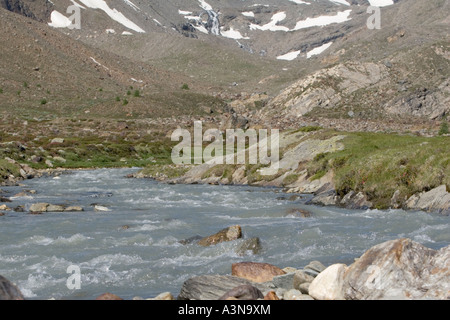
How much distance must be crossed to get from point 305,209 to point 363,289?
45.7ft

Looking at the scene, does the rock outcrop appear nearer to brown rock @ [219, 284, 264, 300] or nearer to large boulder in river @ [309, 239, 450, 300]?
brown rock @ [219, 284, 264, 300]

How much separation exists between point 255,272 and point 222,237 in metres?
5.29

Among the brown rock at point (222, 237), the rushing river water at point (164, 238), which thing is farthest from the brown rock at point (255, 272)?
the brown rock at point (222, 237)

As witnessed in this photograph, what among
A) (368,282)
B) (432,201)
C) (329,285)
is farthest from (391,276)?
(432,201)

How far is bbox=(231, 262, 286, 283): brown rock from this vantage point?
12.0 m

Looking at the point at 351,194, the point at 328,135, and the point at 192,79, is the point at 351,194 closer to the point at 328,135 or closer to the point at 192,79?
the point at 328,135

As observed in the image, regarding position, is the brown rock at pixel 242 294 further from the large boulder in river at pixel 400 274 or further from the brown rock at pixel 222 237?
the brown rock at pixel 222 237

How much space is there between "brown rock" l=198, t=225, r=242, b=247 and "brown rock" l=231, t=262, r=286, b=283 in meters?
4.71

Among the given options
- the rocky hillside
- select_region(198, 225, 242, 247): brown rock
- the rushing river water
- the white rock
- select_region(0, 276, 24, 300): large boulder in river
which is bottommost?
the rushing river water

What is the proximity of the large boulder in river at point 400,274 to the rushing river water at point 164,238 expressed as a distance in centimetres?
410

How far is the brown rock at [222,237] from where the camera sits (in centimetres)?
1716

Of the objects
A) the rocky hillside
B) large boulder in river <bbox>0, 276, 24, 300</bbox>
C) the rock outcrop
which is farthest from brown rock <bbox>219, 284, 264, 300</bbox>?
the rocky hillside

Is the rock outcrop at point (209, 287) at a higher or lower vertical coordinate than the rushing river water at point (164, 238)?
higher
